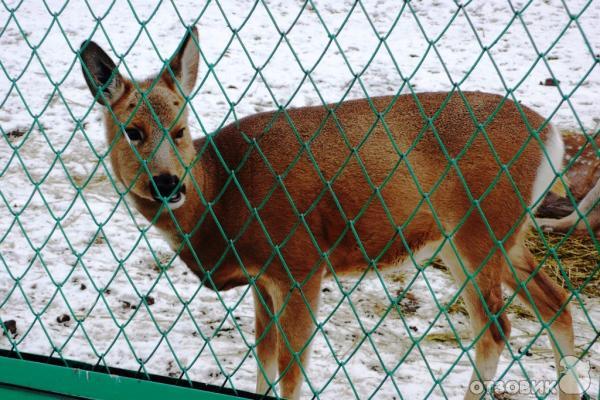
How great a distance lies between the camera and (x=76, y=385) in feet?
11.2

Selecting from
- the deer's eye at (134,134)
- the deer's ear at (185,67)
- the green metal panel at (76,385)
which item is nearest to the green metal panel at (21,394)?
the green metal panel at (76,385)

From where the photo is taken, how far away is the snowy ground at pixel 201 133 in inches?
179

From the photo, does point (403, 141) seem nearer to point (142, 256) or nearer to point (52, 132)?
point (142, 256)

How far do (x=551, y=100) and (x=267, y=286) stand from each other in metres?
4.96

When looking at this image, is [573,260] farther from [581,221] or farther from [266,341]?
[266,341]

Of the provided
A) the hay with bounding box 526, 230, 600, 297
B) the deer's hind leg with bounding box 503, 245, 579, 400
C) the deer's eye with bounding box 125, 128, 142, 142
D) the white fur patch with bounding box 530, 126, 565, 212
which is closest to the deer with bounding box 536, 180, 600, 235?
the hay with bounding box 526, 230, 600, 297

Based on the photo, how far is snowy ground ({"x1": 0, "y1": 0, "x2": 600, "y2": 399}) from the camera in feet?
14.9

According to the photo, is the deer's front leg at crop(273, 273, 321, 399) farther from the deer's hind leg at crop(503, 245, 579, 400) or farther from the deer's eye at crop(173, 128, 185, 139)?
the deer's hind leg at crop(503, 245, 579, 400)

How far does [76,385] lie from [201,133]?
14.3 ft

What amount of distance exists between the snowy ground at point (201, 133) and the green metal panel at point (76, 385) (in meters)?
0.20

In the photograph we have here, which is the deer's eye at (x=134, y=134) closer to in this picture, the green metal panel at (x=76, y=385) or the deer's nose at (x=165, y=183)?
the deer's nose at (x=165, y=183)

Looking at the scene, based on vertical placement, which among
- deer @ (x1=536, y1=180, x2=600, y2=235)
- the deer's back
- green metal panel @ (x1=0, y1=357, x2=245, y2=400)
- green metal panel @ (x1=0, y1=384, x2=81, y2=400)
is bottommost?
green metal panel @ (x1=0, y1=384, x2=81, y2=400)

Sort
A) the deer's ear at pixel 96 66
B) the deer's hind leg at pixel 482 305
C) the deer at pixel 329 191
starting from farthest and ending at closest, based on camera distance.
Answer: the deer's hind leg at pixel 482 305 < the deer at pixel 329 191 < the deer's ear at pixel 96 66

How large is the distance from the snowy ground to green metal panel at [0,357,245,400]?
20cm
